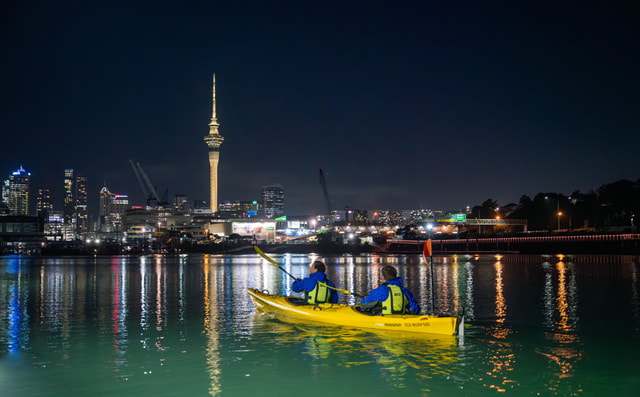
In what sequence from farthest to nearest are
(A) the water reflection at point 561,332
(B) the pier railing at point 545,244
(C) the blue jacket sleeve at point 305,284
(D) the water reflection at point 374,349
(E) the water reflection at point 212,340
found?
1. (B) the pier railing at point 545,244
2. (C) the blue jacket sleeve at point 305,284
3. (A) the water reflection at point 561,332
4. (D) the water reflection at point 374,349
5. (E) the water reflection at point 212,340

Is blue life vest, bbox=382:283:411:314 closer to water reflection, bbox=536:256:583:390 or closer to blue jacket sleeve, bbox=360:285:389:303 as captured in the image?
blue jacket sleeve, bbox=360:285:389:303

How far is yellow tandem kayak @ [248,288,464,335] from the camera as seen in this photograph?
18703mm

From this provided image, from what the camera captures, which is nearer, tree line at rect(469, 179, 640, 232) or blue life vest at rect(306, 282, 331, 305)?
blue life vest at rect(306, 282, 331, 305)

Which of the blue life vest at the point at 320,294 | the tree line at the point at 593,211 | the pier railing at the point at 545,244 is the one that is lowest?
the pier railing at the point at 545,244

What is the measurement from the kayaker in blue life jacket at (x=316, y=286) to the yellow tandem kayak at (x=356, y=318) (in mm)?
330

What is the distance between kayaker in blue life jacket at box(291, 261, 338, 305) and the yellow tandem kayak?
0.33 m

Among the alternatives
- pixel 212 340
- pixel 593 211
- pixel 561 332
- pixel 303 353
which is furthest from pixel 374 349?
pixel 593 211

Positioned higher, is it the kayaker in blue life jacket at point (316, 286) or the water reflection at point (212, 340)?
the kayaker in blue life jacket at point (316, 286)

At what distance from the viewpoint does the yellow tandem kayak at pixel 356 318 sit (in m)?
18.7

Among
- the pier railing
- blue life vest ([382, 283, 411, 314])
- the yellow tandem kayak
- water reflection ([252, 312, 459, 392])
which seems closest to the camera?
water reflection ([252, 312, 459, 392])

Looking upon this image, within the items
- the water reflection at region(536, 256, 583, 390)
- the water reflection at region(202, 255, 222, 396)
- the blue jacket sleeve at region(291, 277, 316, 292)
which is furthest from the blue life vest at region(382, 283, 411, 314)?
the water reflection at region(202, 255, 222, 396)

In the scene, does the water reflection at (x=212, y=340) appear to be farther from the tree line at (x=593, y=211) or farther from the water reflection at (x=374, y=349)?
the tree line at (x=593, y=211)

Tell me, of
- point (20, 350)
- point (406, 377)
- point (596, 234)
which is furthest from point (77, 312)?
point (596, 234)

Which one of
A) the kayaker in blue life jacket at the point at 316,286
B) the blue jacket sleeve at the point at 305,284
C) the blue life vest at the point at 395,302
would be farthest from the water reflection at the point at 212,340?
the blue life vest at the point at 395,302
